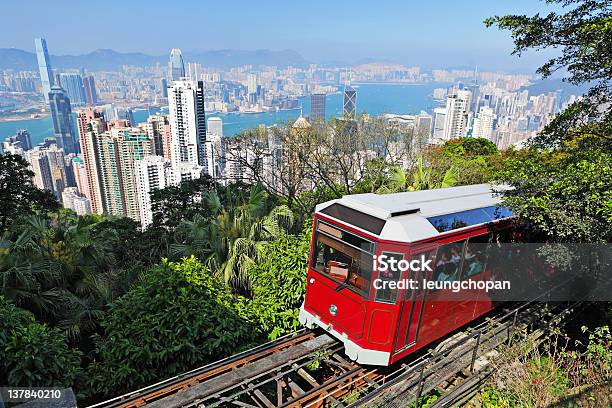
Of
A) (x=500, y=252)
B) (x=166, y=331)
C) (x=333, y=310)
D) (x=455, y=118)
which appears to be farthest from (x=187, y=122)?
(x=500, y=252)

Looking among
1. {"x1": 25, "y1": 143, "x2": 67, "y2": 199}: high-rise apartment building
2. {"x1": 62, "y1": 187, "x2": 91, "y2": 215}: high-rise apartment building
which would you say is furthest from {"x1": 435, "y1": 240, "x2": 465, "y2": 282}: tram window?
{"x1": 25, "y1": 143, "x2": 67, "y2": 199}: high-rise apartment building

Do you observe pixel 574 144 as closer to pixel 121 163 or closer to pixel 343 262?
pixel 343 262

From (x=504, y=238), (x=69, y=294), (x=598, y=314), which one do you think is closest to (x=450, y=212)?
(x=504, y=238)

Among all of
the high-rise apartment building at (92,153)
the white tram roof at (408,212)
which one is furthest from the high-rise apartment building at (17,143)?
the white tram roof at (408,212)

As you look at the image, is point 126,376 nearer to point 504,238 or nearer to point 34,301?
point 34,301

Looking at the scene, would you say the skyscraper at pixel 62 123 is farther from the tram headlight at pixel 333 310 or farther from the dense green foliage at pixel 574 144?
the dense green foliage at pixel 574 144

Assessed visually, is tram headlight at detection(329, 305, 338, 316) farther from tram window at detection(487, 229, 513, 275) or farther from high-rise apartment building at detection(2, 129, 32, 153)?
high-rise apartment building at detection(2, 129, 32, 153)
